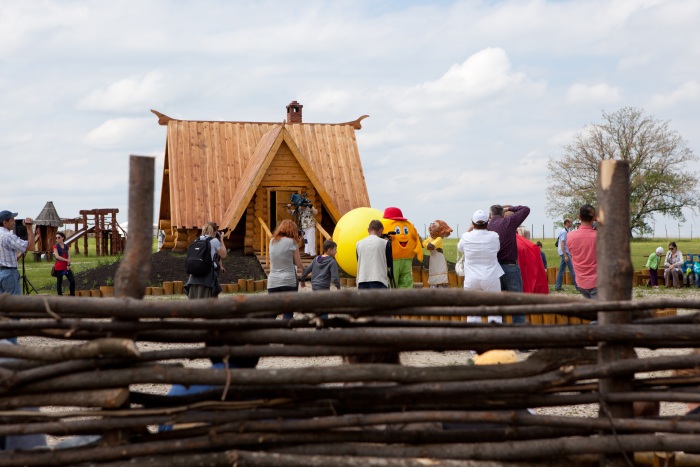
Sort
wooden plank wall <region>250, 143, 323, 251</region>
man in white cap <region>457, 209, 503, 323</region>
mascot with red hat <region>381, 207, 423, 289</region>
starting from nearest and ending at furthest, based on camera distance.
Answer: man in white cap <region>457, 209, 503, 323</region>
mascot with red hat <region>381, 207, 423, 289</region>
wooden plank wall <region>250, 143, 323, 251</region>

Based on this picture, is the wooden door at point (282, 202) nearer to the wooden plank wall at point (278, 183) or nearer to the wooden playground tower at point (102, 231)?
the wooden plank wall at point (278, 183)

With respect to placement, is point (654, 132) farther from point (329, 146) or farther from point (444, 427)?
point (444, 427)

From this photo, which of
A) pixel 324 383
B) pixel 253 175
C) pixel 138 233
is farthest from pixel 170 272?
pixel 324 383

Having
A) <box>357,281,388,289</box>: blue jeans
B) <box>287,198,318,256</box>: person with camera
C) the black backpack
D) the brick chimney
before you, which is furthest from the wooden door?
<box>357,281,388,289</box>: blue jeans

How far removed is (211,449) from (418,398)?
104 centimetres

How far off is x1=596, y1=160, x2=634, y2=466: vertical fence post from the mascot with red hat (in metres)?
7.44

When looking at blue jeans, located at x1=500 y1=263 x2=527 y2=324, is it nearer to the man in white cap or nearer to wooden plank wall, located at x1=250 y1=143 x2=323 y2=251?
the man in white cap

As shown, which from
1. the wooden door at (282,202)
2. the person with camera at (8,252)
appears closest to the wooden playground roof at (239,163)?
the wooden door at (282,202)

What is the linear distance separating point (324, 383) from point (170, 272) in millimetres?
17915

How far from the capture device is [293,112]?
Result: 31.1 meters

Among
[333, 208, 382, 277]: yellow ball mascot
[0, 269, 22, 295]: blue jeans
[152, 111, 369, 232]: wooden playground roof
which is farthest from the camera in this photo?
[152, 111, 369, 232]: wooden playground roof

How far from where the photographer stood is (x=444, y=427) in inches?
169

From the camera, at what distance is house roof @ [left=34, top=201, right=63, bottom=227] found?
40.5 metres

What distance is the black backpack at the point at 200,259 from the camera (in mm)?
10516
